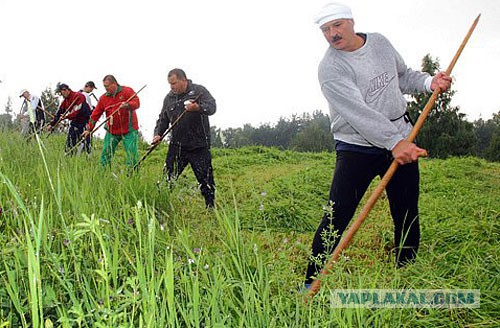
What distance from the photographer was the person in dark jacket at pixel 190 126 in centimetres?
588

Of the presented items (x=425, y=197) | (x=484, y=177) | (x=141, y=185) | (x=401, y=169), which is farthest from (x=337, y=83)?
(x=484, y=177)

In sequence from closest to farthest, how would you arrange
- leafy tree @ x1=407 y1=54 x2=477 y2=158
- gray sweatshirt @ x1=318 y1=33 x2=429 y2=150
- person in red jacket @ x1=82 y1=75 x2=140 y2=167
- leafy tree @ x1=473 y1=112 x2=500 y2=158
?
gray sweatshirt @ x1=318 y1=33 x2=429 y2=150
person in red jacket @ x1=82 y1=75 x2=140 y2=167
leafy tree @ x1=407 y1=54 x2=477 y2=158
leafy tree @ x1=473 y1=112 x2=500 y2=158

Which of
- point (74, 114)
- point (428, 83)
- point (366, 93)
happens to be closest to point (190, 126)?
point (366, 93)

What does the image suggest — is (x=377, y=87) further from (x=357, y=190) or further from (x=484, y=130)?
(x=484, y=130)

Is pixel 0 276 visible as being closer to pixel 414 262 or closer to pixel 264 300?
pixel 264 300

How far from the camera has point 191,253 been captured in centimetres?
244

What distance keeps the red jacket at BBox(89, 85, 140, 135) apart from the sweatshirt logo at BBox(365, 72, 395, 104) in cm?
444

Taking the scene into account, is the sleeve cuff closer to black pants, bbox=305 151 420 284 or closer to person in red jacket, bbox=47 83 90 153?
black pants, bbox=305 151 420 284

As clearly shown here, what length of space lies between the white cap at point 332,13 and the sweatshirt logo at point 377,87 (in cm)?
44

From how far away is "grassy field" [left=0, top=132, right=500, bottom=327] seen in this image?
6.49ft

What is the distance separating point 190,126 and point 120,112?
1.69 m

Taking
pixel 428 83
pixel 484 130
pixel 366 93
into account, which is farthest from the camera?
pixel 484 130

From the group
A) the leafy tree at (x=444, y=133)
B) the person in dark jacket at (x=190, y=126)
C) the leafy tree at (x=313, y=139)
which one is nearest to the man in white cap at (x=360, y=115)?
the person in dark jacket at (x=190, y=126)

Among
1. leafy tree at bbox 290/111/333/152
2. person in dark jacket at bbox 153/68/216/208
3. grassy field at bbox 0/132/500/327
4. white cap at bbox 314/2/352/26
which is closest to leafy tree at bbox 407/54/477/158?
leafy tree at bbox 290/111/333/152
